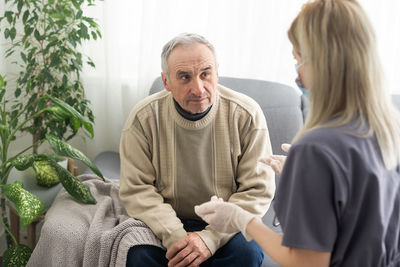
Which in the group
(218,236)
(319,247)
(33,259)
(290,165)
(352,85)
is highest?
(352,85)

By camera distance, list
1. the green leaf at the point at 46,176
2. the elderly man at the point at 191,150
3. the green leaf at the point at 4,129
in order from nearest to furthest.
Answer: the elderly man at the point at 191,150 → the green leaf at the point at 4,129 → the green leaf at the point at 46,176

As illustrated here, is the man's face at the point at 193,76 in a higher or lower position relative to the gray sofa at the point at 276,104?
higher

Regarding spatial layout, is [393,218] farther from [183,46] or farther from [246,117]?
[183,46]

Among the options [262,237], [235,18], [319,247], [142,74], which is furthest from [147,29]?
[319,247]

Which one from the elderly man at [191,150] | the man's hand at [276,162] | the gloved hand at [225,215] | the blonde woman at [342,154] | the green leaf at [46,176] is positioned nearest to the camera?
the blonde woman at [342,154]

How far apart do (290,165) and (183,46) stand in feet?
2.63

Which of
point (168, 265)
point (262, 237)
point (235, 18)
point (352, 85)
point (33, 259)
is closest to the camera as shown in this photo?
point (352, 85)

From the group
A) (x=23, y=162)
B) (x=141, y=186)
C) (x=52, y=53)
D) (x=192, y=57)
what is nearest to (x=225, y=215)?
(x=141, y=186)

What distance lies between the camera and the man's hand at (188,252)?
1.54 metres

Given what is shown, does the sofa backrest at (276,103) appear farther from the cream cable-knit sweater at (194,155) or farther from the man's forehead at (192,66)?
the man's forehead at (192,66)

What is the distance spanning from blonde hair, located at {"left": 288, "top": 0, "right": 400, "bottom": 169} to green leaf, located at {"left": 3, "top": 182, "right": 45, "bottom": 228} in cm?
113

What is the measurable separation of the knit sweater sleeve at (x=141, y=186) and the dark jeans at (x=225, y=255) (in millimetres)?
78

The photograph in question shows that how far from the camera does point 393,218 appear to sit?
1.03m

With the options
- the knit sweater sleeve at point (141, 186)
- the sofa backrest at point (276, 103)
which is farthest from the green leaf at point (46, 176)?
the sofa backrest at point (276, 103)
